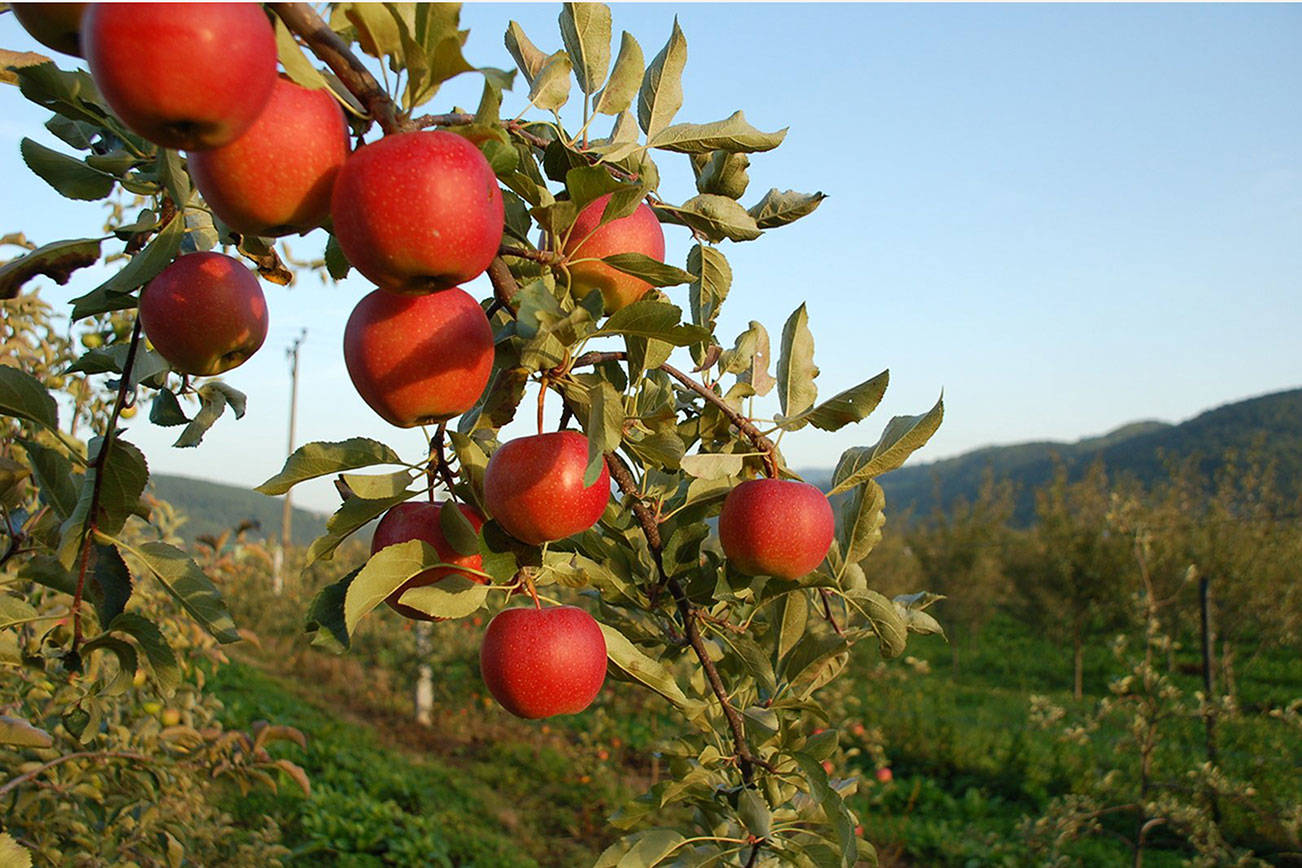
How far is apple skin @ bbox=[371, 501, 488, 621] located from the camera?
89cm

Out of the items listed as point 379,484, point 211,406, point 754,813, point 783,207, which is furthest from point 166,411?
point 754,813

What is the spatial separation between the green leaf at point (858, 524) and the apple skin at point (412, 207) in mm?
735

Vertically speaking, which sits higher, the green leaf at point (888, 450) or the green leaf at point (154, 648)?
the green leaf at point (888, 450)

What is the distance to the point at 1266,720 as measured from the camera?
29.1ft

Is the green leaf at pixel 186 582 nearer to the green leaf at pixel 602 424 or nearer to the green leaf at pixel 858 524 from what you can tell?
the green leaf at pixel 602 424

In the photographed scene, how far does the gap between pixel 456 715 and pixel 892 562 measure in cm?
924

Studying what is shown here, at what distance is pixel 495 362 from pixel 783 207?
1.24 feet

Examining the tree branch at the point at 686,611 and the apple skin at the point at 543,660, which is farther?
the tree branch at the point at 686,611

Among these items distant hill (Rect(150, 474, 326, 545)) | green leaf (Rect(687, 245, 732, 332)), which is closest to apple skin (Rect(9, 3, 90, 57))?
green leaf (Rect(687, 245, 732, 332))

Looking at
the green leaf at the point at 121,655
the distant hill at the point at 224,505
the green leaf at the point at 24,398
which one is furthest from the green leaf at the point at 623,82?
the distant hill at the point at 224,505

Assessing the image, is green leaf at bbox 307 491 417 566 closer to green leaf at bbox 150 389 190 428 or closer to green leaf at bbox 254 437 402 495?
green leaf at bbox 254 437 402 495

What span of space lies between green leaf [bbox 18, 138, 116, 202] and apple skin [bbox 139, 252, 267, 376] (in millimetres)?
187

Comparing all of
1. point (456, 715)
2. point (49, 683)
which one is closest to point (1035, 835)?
point (49, 683)

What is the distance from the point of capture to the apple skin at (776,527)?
3.27 ft
